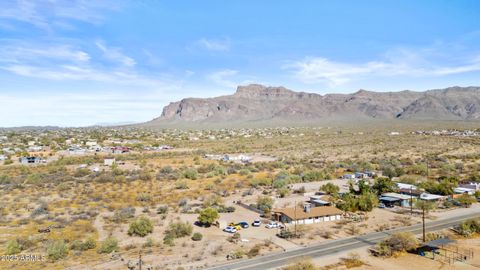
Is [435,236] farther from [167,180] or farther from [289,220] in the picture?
[167,180]

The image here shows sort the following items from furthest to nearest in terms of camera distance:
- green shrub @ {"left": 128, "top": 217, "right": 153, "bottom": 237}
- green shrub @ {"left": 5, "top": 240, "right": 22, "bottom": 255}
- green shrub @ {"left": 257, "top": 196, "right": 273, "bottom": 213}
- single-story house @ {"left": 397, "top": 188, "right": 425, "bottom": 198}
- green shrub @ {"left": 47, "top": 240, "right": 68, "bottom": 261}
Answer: single-story house @ {"left": 397, "top": 188, "right": 425, "bottom": 198} → green shrub @ {"left": 257, "top": 196, "right": 273, "bottom": 213} → green shrub @ {"left": 128, "top": 217, "right": 153, "bottom": 237} → green shrub @ {"left": 5, "top": 240, "right": 22, "bottom": 255} → green shrub @ {"left": 47, "top": 240, "right": 68, "bottom": 261}

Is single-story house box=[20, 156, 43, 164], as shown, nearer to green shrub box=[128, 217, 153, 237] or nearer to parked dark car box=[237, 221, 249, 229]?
green shrub box=[128, 217, 153, 237]

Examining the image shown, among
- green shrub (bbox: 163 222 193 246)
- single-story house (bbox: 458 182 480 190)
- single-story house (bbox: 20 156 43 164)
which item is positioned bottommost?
green shrub (bbox: 163 222 193 246)

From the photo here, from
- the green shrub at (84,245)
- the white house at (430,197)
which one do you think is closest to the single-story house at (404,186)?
the white house at (430,197)

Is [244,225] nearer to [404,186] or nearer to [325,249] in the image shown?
[325,249]

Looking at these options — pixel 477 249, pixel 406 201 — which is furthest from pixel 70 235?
pixel 406 201

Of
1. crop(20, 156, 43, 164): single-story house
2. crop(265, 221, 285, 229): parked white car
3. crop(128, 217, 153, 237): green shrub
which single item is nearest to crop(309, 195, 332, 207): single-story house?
crop(265, 221, 285, 229): parked white car
